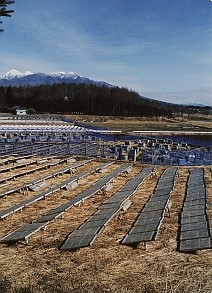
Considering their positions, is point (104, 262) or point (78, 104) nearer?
point (104, 262)

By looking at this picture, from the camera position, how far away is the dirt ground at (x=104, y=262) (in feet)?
15.7

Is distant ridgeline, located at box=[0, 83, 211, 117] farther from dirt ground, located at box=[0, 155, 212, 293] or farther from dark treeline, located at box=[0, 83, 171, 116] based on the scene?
dirt ground, located at box=[0, 155, 212, 293]

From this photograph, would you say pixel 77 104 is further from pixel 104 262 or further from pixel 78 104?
pixel 104 262

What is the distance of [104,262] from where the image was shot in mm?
5609

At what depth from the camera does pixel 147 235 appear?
621cm

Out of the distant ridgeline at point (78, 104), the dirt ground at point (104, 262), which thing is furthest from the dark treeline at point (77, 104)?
the dirt ground at point (104, 262)

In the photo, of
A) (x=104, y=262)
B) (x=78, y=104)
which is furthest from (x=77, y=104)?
(x=104, y=262)

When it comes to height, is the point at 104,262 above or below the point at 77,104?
below

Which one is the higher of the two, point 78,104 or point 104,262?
point 78,104

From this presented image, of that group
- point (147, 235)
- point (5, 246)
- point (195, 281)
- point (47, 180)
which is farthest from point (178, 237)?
point (47, 180)

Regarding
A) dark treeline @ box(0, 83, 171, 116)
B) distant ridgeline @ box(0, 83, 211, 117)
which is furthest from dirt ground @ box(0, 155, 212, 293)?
dark treeline @ box(0, 83, 171, 116)

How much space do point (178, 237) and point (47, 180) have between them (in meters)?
6.70

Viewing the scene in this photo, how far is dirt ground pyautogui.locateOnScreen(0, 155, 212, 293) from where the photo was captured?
4.77m

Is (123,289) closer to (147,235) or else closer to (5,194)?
(147,235)
